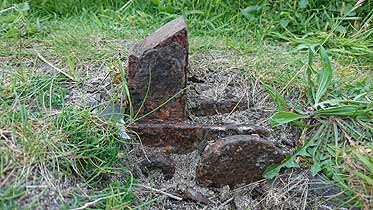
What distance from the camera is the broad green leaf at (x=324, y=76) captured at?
6.53ft

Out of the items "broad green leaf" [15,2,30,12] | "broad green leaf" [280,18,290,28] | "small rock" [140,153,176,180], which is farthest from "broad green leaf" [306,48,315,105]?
"broad green leaf" [15,2,30,12]

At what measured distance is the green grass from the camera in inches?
68.8

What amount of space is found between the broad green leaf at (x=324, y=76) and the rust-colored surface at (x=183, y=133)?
0.77 feet

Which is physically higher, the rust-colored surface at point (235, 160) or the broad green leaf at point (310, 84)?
the broad green leaf at point (310, 84)

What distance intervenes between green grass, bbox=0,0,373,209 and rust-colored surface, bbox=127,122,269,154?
0.44 feet

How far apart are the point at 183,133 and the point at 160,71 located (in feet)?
0.78

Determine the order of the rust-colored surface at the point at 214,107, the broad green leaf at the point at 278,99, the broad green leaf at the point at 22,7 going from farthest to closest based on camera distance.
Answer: the broad green leaf at the point at 22,7 → the rust-colored surface at the point at 214,107 → the broad green leaf at the point at 278,99

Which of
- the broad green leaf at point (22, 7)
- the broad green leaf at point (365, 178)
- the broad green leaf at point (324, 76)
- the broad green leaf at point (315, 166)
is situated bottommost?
the broad green leaf at point (315, 166)

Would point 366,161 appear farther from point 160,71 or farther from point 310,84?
point 160,71

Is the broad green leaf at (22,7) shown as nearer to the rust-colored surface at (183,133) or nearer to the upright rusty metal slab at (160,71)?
the upright rusty metal slab at (160,71)

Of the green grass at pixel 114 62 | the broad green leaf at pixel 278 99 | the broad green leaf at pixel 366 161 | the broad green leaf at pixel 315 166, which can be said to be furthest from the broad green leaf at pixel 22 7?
the broad green leaf at pixel 366 161

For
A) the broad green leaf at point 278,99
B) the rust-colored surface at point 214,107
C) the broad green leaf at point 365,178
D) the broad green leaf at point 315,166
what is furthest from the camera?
the rust-colored surface at point 214,107

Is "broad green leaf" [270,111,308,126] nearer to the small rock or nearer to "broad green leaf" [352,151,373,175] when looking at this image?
"broad green leaf" [352,151,373,175]

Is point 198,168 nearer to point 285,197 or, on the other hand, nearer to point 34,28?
point 285,197
